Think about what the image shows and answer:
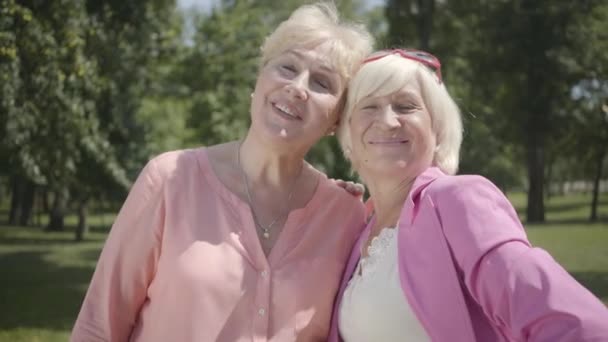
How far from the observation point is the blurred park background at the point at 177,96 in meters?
10.9

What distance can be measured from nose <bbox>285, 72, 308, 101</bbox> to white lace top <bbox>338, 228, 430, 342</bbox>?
0.64m

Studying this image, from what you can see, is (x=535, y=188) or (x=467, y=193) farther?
(x=535, y=188)

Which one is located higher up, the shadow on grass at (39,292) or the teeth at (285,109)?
the teeth at (285,109)

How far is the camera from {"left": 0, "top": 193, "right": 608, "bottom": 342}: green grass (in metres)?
11.4

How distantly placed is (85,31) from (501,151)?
1182 inches

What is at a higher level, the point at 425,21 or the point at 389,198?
the point at 425,21

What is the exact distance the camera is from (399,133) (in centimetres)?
297

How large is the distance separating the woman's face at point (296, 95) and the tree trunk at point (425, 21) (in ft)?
91.4

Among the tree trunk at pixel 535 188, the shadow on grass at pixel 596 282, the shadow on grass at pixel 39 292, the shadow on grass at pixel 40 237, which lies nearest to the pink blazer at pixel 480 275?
the shadow on grass at pixel 39 292

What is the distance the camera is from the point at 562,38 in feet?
106

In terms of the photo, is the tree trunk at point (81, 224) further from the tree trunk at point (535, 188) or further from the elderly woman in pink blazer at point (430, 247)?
the elderly woman in pink blazer at point (430, 247)

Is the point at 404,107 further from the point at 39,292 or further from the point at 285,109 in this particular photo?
the point at 39,292

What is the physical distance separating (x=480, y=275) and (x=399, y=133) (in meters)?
0.83

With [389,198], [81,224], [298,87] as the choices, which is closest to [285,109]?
[298,87]
